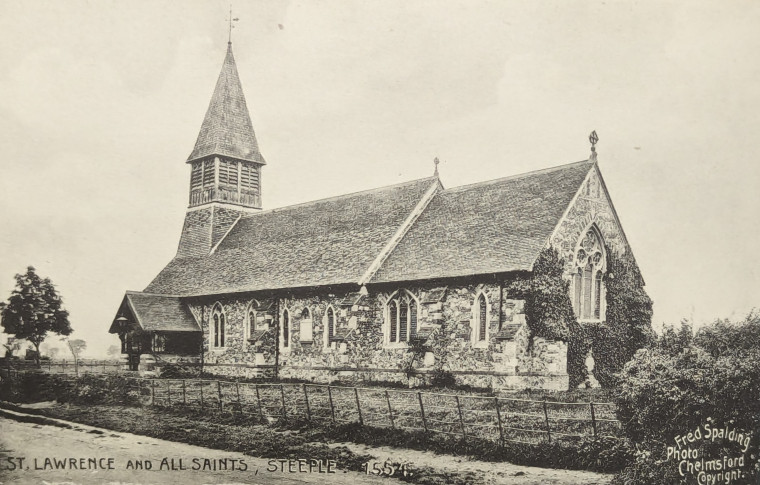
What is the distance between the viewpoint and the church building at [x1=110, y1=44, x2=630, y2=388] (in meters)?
18.7

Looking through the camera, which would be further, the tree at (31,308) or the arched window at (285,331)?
the arched window at (285,331)

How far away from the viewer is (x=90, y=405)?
16.0m

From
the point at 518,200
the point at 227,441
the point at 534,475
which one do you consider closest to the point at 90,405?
the point at 227,441

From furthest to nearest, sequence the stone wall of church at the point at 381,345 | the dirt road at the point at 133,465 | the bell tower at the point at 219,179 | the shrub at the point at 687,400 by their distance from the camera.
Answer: the bell tower at the point at 219,179 → the stone wall of church at the point at 381,345 → the dirt road at the point at 133,465 → the shrub at the point at 687,400

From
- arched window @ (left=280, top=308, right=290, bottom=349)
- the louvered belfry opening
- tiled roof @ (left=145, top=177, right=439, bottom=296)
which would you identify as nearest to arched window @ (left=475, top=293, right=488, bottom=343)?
tiled roof @ (left=145, top=177, right=439, bottom=296)

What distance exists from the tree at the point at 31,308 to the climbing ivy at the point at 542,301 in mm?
10898

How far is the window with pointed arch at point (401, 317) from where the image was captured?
66.4 ft

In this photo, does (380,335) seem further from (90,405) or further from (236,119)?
(236,119)

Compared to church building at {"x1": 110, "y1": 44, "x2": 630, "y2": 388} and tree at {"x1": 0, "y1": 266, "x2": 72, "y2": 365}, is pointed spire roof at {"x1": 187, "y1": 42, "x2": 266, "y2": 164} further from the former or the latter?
tree at {"x1": 0, "y1": 266, "x2": 72, "y2": 365}

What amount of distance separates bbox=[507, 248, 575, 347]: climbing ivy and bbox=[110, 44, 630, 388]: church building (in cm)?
18

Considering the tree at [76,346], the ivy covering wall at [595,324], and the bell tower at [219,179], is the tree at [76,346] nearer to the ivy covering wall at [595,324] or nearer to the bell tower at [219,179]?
the ivy covering wall at [595,324]

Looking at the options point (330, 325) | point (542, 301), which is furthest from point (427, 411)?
point (330, 325)

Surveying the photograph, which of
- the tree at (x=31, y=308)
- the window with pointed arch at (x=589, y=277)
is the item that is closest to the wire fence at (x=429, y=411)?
the tree at (x=31, y=308)

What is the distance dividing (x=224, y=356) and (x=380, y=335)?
7485 millimetres
